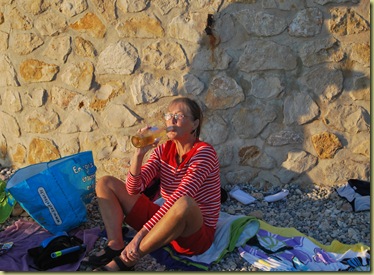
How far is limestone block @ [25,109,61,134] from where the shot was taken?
4.58 m

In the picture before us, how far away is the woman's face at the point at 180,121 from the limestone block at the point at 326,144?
1.31 meters

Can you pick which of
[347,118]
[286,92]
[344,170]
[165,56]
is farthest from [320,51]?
[165,56]

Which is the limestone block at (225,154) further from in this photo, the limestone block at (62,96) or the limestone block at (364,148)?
the limestone block at (62,96)

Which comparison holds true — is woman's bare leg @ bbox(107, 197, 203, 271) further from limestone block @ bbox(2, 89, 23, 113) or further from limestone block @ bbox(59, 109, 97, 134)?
limestone block @ bbox(2, 89, 23, 113)

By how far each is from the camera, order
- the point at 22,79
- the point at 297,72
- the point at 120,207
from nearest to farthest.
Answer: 1. the point at 120,207
2. the point at 297,72
3. the point at 22,79

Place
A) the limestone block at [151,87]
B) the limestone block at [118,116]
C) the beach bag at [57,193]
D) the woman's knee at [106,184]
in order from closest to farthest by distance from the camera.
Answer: the woman's knee at [106,184] < the beach bag at [57,193] < the limestone block at [151,87] < the limestone block at [118,116]

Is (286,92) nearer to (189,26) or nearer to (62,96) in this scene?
(189,26)

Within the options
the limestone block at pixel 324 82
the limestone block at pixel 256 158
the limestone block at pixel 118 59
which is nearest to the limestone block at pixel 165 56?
the limestone block at pixel 118 59

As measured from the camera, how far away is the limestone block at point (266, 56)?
4055mm

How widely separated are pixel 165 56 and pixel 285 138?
1.14 meters

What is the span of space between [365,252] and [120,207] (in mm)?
1525

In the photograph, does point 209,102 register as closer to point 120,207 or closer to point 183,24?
point 183,24

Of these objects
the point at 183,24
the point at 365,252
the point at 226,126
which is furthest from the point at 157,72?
the point at 365,252

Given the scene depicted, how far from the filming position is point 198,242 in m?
3.17
